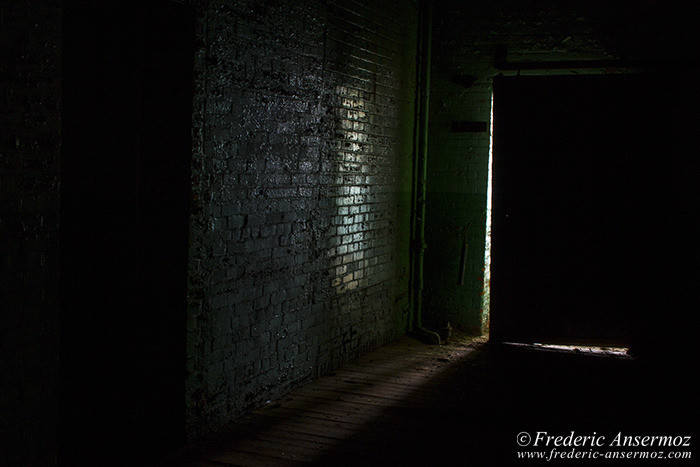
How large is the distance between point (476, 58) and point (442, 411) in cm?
380

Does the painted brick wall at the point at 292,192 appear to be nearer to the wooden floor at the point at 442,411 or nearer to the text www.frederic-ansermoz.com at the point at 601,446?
the wooden floor at the point at 442,411

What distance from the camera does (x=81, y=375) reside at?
10.8 ft

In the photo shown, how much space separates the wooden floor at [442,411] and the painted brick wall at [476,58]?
44.0 inches

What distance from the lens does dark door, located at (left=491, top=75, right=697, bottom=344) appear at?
5742mm

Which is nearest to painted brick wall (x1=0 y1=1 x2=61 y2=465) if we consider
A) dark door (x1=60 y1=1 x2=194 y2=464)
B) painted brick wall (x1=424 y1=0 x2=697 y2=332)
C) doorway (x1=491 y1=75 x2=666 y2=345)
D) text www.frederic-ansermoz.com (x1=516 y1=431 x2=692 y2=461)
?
dark door (x1=60 y1=1 x2=194 y2=464)

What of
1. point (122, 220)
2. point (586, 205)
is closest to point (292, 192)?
point (122, 220)

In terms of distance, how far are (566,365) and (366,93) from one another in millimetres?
3092

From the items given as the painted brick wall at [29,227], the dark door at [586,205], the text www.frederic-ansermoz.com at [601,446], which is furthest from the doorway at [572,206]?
the painted brick wall at [29,227]

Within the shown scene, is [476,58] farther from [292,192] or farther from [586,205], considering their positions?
[292,192]

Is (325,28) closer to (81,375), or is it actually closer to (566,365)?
(81,375)

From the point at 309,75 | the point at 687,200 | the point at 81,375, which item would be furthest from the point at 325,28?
the point at 687,200

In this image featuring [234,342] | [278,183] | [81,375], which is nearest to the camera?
[81,375]

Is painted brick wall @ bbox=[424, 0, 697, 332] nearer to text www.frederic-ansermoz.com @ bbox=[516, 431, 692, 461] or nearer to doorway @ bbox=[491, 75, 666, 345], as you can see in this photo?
doorway @ bbox=[491, 75, 666, 345]

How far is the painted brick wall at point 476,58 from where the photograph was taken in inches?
234
